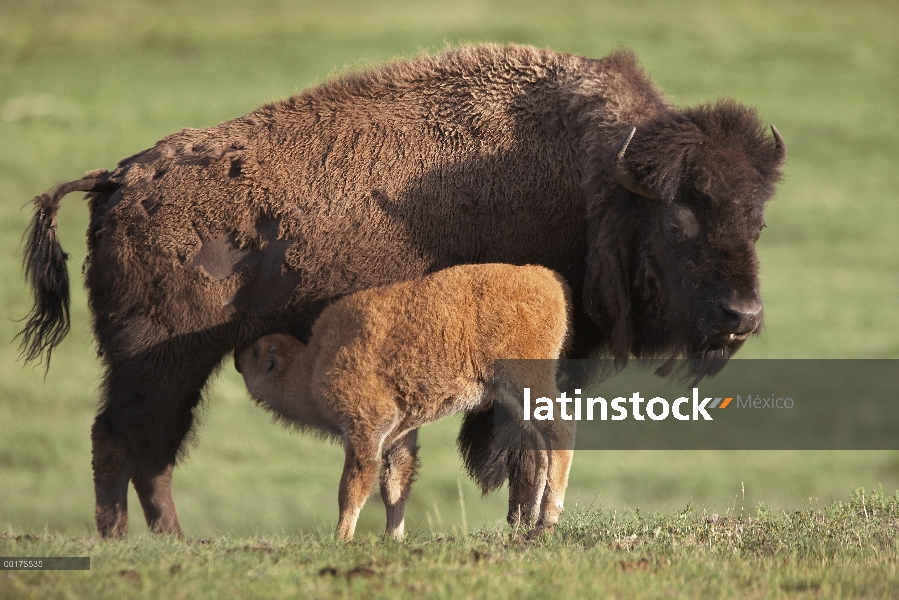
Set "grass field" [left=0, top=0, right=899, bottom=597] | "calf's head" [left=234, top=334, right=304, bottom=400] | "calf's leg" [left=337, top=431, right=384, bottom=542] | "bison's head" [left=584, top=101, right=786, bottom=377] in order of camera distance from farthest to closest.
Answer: "calf's head" [left=234, top=334, right=304, bottom=400] → "bison's head" [left=584, top=101, right=786, bottom=377] → "calf's leg" [left=337, top=431, right=384, bottom=542] → "grass field" [left=0, top=0, right=899, bottom=597]

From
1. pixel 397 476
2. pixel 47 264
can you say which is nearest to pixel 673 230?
pixel 397 476

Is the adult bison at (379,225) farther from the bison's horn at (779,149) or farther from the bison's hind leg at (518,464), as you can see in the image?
the bison's hind leg at (518,464)

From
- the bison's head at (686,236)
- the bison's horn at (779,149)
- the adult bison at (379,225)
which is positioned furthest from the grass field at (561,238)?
the bison's horn at (779,149)

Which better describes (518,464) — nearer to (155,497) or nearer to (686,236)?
(686,236)

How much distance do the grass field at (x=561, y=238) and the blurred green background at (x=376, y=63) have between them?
2.8 inches

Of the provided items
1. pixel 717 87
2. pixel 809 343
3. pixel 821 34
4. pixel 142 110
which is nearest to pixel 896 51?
pixel 821 34

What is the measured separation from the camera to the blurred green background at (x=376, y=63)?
16828 mm

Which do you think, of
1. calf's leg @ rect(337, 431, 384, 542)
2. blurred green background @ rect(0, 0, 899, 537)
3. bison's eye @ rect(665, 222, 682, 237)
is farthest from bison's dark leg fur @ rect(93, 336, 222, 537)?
bison's eye @ rect(665, 222, 682, 237)

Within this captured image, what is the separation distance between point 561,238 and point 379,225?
1.17 m

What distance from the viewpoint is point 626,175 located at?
6.90 metres

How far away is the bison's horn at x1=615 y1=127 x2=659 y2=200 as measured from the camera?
6.84 meters

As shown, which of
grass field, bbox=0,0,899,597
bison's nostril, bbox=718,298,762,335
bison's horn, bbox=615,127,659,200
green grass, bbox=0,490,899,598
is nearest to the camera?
green grass, bbox=0,490,899,598

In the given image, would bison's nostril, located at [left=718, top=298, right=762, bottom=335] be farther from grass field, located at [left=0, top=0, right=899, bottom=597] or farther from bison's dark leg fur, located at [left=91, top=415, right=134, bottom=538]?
bison's dark leg fur, located at [left=91, top=415, right=134, bottom=538]

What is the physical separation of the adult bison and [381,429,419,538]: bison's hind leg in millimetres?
1050
